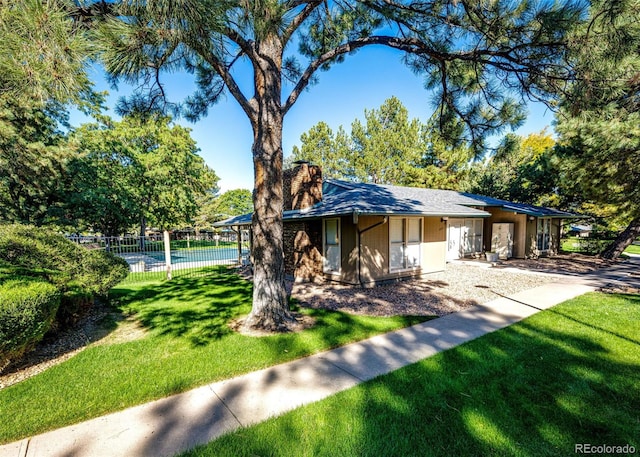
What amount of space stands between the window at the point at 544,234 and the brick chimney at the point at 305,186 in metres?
13.5

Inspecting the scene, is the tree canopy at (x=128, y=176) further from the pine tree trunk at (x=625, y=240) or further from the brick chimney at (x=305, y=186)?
the pine tree trunk at (x=625, y=240)

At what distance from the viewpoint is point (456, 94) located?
6.66m

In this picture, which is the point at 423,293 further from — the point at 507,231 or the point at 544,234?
the point at 544,234

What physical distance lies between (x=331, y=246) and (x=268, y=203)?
15.0 feet

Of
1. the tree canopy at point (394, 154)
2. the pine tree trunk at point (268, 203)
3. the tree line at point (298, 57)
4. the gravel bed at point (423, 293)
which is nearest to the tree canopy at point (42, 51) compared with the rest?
the tree line at point (298, 57)

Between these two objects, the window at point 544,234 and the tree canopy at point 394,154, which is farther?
the tree canopy at point 394,154

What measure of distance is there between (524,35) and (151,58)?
564 centimetres

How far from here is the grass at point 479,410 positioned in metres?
2.33

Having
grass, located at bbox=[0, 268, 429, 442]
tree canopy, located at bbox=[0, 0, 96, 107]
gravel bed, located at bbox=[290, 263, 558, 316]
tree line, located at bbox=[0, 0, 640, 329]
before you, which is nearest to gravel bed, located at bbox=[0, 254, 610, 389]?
gravel bed, located at bbox=[290, 263, 558, 316]

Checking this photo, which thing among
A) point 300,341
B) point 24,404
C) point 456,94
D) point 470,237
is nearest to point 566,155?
point 470,237

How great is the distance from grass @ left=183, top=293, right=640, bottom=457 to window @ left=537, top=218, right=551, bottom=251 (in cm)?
1387

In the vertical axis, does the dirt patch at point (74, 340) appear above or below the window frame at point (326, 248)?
below

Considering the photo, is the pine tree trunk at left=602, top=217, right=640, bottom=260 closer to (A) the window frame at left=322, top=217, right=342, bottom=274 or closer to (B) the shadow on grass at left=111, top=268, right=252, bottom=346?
(A) the window frame at left=322, top=217, right=342, bottom=274

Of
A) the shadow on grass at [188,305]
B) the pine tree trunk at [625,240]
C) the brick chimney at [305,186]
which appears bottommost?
the shadow on grass at [188,305]
